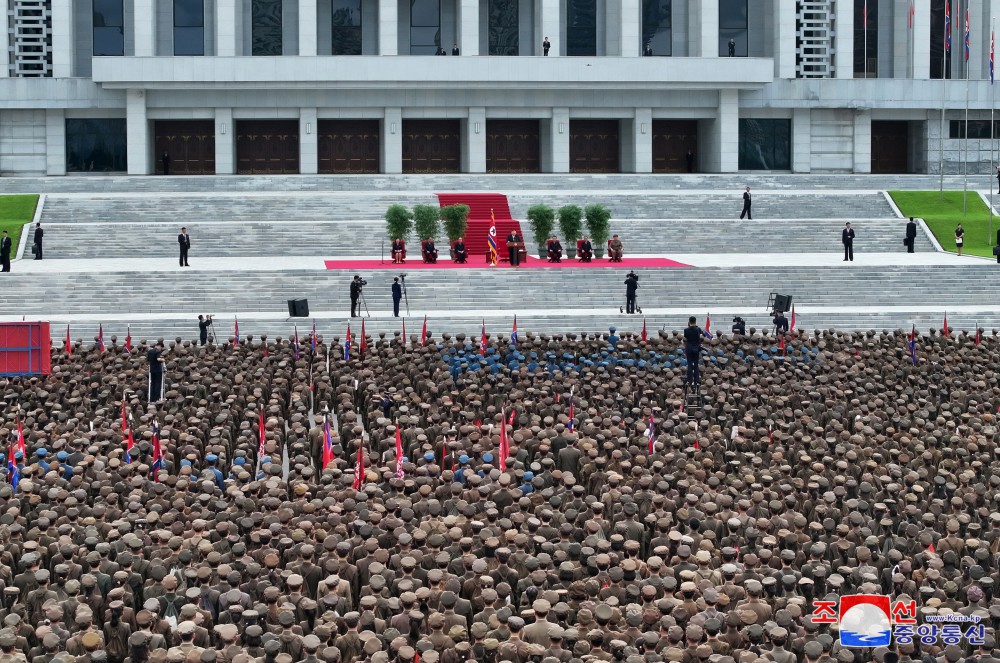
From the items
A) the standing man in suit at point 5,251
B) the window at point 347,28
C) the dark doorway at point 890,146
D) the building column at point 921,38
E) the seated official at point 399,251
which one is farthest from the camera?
the dark doorway at point 890,146

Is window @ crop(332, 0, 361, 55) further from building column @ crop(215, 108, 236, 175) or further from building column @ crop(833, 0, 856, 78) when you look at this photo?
building column @ crop(833, 0, 856, 78)

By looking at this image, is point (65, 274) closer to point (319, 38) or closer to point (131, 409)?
point (131, 409)

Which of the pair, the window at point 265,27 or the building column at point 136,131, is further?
the window at point 265,27

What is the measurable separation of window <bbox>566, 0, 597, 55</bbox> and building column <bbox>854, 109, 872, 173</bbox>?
12.3m

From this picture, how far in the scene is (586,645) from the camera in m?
11.1

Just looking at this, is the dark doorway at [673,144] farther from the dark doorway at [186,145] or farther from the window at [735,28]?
the dark doorway at [186,145]

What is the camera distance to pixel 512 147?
6456cm

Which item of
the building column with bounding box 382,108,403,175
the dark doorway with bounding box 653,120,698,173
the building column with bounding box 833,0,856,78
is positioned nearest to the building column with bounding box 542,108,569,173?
the dark doorway with bounding box 653,120,698,173

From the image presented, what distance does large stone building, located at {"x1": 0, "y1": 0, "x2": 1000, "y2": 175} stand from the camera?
2397 inches

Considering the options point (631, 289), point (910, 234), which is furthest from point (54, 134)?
point (910, 234)

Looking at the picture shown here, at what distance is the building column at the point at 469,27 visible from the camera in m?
62.4

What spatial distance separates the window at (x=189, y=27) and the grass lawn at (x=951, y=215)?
3097 cm

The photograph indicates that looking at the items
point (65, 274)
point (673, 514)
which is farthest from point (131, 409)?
point (65, 274)

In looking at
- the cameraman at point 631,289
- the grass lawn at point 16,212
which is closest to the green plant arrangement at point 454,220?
the cameraman at point 631,289
